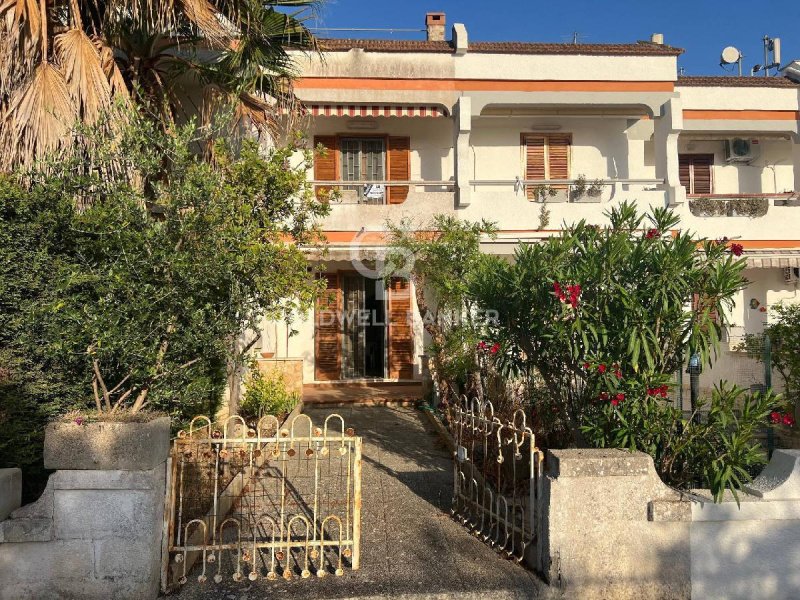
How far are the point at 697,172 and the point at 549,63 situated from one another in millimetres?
6074

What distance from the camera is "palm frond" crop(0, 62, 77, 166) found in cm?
685

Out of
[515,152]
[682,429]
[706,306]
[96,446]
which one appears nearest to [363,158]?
[515,152]

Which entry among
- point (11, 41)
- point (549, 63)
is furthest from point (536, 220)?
point (11, 41)

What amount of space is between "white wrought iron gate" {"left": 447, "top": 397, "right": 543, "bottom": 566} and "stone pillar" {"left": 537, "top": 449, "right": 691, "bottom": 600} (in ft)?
0.96

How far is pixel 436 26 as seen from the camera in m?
15.1

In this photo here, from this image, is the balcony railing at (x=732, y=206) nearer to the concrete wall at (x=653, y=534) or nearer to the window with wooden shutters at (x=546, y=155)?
the window with wooden shutters at (x=546, y=155)

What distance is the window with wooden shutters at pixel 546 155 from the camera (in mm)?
15638

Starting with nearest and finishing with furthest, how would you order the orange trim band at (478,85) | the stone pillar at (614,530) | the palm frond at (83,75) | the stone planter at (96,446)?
the stone planter at (96,446), the stone pillar at (614,530), the palm frond at (83,75), the orange trim band at (478,85)

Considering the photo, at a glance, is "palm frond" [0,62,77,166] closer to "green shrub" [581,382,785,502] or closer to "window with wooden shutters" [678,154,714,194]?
"green shrub" [581,382,785,502]

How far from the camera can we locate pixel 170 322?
5.10 meters

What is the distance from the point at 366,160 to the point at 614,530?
12425 millimetres

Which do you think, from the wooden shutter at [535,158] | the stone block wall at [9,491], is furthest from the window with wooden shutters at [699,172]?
the stone block wall at [9,491]

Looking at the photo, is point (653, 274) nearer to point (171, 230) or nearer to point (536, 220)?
point (171, 230)

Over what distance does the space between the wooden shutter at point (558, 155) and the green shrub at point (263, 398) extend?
31.2ft
